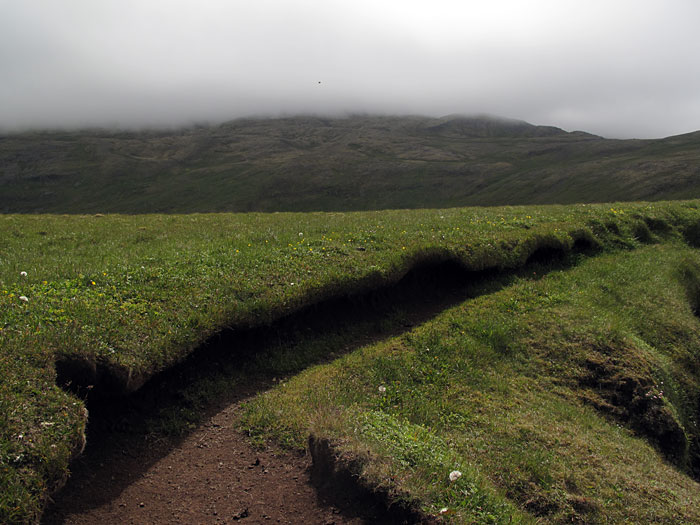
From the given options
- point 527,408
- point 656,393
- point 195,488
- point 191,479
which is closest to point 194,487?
point 195,488

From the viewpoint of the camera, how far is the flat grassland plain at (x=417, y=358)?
7.56 metres

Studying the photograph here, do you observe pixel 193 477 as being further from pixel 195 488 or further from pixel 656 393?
pixel 656 393

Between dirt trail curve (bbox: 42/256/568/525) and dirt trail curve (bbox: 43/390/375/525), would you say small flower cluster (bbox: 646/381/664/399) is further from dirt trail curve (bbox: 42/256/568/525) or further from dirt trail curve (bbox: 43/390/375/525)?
dirt trail curve (bbox: 43/390/375/525)

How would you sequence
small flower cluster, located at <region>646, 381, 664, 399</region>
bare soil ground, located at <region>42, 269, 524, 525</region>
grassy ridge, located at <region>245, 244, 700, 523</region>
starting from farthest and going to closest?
1. small flower cluster, located at <region>646, 381, 664, 399</region>
2. grassy ridge, located at <region>245, 244, 700, 523</region>
3. bare soil ground, located at <region>42, 269, 524, 525</region>

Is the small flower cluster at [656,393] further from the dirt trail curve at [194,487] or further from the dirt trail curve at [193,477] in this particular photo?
the dirt trail curve at [194,487]

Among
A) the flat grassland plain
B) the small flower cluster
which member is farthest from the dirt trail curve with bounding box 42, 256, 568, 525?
the small flower cluster

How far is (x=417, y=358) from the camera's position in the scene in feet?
40.5

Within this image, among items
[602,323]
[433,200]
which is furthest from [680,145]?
[602,323]

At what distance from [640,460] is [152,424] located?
10532mm

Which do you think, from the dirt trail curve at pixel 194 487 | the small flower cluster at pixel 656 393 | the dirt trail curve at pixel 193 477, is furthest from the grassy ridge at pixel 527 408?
the dirt trail curve at pixel 194 487

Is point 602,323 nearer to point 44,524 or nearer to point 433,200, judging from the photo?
point 44,524

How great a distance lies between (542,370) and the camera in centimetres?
1267

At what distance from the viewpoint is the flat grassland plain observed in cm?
756

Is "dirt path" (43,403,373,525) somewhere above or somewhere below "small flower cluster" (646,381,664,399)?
below
